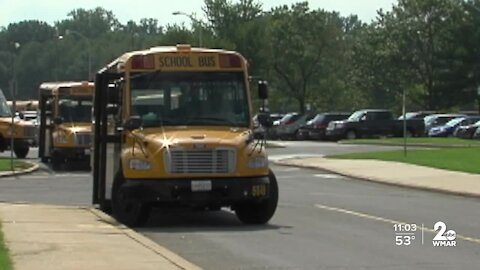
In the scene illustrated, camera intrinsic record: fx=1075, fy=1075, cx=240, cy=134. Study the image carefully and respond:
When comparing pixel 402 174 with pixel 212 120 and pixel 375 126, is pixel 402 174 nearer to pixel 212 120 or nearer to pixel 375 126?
pixel 212 120

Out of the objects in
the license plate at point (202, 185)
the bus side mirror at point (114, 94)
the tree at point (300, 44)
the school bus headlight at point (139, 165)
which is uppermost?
the tree at point (300, 44)

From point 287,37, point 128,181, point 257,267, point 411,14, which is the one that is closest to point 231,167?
point 128,181

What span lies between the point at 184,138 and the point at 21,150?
26.6 metres

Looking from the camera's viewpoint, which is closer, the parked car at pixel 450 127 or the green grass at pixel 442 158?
the green grass at pixel 442 158

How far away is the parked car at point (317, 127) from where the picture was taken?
62594 millimetres

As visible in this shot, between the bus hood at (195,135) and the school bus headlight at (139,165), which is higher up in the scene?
the bus hood at (195,135)

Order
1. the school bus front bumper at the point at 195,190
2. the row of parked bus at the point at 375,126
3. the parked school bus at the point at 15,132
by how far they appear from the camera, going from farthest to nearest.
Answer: the row of parked bus at the point at 375,126, the parked school bus at the point at 15,132, the school bus front bumper at the point at 195,190

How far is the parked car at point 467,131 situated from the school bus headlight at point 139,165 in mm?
43023

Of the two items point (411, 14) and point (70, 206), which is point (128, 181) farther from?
point (411, 14)

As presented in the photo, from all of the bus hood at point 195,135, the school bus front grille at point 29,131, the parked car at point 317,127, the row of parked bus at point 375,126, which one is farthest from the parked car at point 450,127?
the bus hood at point 195,135

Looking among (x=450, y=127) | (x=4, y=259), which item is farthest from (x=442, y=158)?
(x=450, y=127)

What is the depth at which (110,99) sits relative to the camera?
17.8 metres

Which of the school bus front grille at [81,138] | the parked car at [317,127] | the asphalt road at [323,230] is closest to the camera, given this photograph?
the asphalt road at [323,230]

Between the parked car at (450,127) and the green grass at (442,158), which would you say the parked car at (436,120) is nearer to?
the parked car at (450,127)
